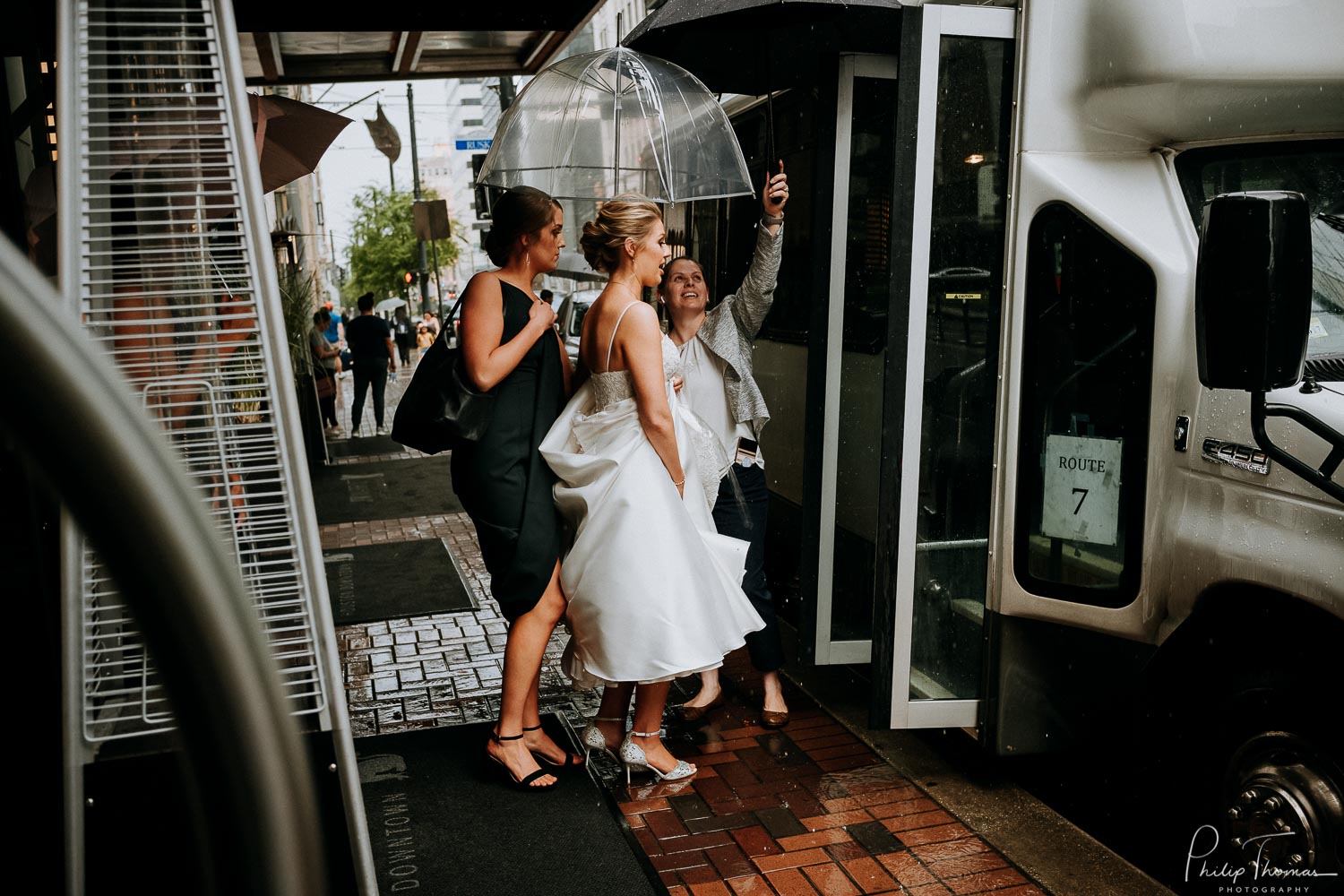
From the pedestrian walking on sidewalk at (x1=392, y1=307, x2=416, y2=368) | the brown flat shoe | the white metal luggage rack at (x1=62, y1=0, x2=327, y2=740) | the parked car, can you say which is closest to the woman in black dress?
the brown flat shoe

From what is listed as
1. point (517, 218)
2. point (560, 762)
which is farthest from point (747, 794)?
point (517, 218)

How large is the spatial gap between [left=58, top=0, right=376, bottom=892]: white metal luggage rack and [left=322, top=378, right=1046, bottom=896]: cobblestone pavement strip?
1.64 metres

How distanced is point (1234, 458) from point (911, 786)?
170 cm

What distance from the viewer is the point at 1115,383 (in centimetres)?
369

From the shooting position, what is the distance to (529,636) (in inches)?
163

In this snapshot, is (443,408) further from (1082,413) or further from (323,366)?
(323,366)

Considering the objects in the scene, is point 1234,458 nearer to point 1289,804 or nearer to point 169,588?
point 1289,804

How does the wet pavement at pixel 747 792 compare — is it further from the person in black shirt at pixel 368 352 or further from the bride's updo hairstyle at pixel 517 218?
the person in black shirt at pixel 368 352

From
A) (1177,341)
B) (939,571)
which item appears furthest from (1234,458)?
(939,571)

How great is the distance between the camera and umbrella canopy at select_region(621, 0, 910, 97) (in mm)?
4203

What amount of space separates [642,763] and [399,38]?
4911 mm

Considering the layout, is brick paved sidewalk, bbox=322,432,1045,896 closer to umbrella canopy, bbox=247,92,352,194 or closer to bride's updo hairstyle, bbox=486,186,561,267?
bride's updo hairstyle, bbox=486,186,561,267

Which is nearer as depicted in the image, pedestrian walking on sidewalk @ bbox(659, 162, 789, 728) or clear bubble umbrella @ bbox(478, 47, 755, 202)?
pedestrian walking on sidewalk @ bbox(659, 162, 789, 728)

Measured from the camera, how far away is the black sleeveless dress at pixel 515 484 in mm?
4070
